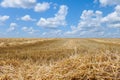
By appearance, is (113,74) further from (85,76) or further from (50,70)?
(50,70)

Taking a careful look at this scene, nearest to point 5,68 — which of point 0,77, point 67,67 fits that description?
point 0,77

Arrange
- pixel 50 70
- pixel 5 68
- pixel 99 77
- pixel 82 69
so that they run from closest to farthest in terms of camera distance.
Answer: pixel 99 77 → pixel 82 69 → pixel 50 70 → pixel 5 68

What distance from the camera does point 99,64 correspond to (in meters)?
5.76

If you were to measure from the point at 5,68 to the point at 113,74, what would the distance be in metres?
2.87

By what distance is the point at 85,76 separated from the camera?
5.54 metres

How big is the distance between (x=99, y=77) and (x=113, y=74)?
0.88 feet

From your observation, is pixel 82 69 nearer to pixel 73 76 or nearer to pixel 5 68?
pixel 73 76

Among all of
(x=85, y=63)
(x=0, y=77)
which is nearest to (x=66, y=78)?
(x=85, y=63)

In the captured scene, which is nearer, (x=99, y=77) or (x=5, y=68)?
(x=99, y=77)

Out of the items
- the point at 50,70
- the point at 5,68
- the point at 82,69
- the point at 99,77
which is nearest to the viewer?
the point at 99,77

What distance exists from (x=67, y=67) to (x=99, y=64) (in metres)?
0.69

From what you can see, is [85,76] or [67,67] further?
[67,67]

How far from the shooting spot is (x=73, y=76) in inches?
219

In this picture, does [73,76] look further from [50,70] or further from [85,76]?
[50,70]
